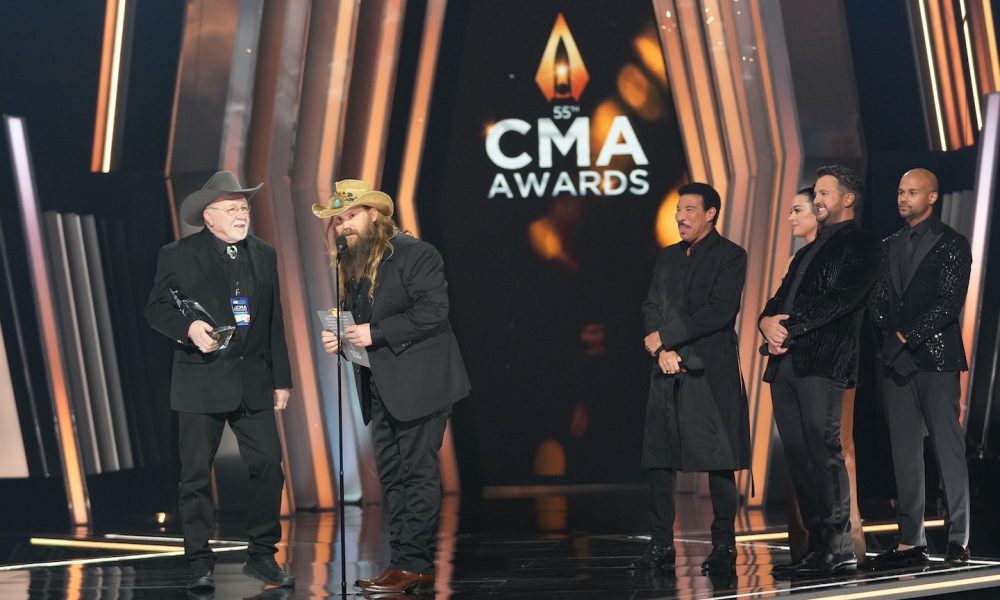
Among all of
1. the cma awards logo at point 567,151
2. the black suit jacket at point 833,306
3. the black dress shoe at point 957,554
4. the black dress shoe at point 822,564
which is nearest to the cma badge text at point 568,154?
the cma awards logo at point 567,151

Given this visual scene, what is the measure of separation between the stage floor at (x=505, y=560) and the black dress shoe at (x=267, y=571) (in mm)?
48

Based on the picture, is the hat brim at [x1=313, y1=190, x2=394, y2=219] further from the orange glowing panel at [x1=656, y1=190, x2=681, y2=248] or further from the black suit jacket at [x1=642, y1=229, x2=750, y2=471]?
the orange glowing panel at [x1=656, y1=190, x2=681, y2=248]

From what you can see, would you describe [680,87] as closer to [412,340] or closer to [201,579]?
[412,340]

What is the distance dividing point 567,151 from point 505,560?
355cm

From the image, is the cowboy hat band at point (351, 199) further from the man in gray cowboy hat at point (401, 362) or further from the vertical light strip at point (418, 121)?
the vertical light strip at point (418, 121)

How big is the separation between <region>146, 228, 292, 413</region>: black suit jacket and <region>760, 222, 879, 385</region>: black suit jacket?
1.81 m

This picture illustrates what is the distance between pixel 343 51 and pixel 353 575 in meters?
3.56

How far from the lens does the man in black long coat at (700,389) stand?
5027 millimetres

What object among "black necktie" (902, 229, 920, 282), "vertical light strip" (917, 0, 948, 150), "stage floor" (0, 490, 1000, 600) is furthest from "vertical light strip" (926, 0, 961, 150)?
"black necktie" (902, 229, 920, 282)

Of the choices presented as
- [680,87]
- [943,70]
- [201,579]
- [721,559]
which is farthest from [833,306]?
[680,87]

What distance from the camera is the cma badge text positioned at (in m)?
8.33

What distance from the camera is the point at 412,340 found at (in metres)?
4.63

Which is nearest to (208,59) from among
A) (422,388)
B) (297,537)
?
(297,537)

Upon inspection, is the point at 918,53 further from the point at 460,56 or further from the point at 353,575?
the point at 353,575
